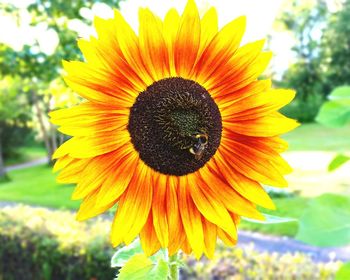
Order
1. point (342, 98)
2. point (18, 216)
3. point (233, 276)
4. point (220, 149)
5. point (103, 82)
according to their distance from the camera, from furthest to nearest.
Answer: point (18, 216)
point (233, 276)
point (342, 98)
point (220, 149)
point (103, 82)

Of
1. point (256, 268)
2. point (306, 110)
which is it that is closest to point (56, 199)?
point (256, 268)

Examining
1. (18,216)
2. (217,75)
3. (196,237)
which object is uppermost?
(217,75)

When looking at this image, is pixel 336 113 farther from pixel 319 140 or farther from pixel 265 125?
pixel 319 140

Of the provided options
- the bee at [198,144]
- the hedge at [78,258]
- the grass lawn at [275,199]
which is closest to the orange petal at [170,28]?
the bee at [198,144]

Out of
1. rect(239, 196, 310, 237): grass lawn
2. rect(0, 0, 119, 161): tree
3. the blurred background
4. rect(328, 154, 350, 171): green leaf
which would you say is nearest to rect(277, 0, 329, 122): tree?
the blurred background

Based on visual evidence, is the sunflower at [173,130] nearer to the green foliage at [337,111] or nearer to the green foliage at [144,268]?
the green foliage at [144,268]

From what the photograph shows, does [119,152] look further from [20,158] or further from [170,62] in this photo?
[20,158]

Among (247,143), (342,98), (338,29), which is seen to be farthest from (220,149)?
(338,29)
